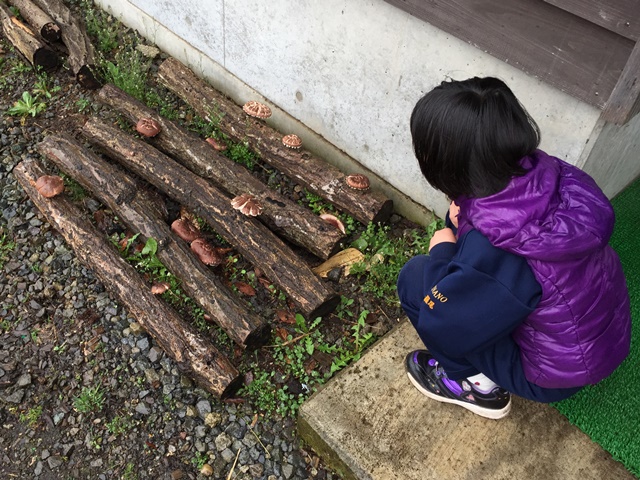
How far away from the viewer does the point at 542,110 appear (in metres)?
3.30

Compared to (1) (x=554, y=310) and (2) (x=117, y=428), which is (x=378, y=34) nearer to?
(1) (x=554, y=310)

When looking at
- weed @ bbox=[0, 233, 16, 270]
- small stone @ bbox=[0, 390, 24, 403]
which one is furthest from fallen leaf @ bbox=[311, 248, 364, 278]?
weed @ bbox=[0, 233, 16, 270]

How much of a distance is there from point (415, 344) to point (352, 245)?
1.06 m

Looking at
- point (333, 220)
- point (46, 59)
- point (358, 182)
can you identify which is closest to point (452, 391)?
point (333, 220)

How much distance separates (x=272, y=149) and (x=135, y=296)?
169cm

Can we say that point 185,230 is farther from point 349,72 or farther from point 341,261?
point 349,72

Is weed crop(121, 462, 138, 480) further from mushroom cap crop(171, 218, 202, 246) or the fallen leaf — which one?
the fallen leaf

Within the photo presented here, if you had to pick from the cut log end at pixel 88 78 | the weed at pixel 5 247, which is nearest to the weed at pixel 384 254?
the weed at pixel 5 247

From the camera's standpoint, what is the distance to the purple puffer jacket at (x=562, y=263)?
2.23 m

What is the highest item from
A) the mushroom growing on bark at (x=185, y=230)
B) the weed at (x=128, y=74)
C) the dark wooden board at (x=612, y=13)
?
the dark wooden board at (x=612, y=13)

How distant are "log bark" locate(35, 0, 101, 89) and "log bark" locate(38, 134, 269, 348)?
0.91 m

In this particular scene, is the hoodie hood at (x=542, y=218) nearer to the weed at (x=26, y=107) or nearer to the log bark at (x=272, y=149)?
the log bark at (x=272, y=149)

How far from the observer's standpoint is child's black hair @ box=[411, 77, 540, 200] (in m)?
2.20

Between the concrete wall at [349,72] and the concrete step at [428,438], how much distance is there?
1.53m
